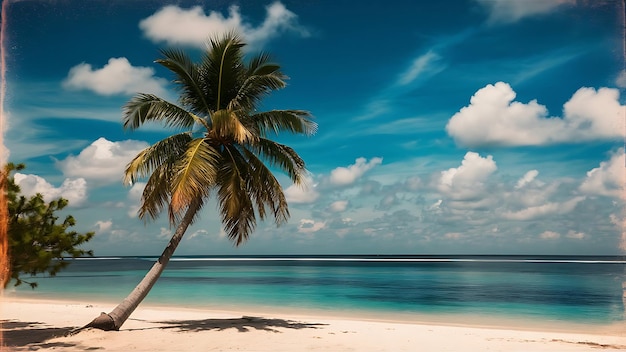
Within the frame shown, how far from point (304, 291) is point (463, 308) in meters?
11.3

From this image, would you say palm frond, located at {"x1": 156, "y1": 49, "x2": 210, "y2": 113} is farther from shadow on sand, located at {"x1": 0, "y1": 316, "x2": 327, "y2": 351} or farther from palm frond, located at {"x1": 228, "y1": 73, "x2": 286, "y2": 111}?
shadow on sand, located at {"x1": 0, "y1": 316, "x2": 327, "y2": 351}

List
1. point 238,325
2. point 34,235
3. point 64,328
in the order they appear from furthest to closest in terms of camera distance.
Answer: point 238,325 < point 64,328 < point 34,235

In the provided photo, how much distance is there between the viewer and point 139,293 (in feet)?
36.6

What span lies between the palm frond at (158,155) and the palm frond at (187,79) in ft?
3.47

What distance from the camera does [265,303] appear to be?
78.6 feet

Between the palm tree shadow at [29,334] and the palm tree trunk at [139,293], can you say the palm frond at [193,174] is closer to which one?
the palm tree trunk at [139,293]

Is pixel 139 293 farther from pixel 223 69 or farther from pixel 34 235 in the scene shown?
pixel 223 69

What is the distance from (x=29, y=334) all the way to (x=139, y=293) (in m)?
2.58

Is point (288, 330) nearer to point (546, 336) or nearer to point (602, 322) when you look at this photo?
point (546, 336)

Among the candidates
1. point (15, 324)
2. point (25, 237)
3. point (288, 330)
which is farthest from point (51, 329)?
point (288, 330)

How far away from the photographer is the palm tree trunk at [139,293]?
35.2 ft

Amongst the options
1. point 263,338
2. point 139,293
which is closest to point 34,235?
point 139,293

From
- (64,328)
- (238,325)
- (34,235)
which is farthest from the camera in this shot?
(238,325)

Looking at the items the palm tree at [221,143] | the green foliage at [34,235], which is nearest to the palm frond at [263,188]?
the palm tree at [221,143]
